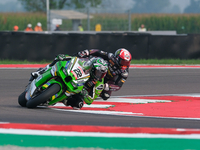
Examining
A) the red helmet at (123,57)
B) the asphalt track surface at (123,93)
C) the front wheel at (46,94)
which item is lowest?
the asphalt track surface at (123,93)

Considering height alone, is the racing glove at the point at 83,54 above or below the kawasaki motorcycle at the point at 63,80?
above

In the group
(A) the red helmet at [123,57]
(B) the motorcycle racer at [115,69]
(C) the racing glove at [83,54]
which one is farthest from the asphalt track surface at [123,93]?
(C) the racing glove at [83,54]

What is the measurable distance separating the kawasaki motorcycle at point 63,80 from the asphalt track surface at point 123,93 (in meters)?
0.26

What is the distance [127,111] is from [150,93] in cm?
290

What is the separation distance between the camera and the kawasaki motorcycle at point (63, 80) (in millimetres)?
6590

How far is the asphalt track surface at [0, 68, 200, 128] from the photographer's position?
226 inches

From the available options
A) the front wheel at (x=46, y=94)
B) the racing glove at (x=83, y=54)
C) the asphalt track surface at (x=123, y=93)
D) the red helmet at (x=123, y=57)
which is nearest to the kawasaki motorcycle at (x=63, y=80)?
the front wheel at (x=46, y=94)

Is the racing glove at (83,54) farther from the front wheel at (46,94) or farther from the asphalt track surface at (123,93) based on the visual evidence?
the front wheel at (46,94)

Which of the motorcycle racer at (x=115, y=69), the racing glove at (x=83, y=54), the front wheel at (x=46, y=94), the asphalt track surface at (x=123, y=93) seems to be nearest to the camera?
the asphalt track surface at (x=123, y=93)

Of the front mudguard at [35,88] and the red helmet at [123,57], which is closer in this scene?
the front mudguard at [35,88]

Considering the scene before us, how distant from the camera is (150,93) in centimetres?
997

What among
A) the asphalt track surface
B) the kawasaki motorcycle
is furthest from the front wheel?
the asphalt track surface

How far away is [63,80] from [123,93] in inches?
138

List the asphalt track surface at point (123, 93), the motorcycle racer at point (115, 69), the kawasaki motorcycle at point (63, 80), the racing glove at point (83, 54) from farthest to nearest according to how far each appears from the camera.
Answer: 1. the motorcycle racer at point (115, 69)
2. the racing glove at point (83, 54)
3. the kawasaki motorcycle at point (63, 80)
4. the asphalt track surface at point (123, 93)
